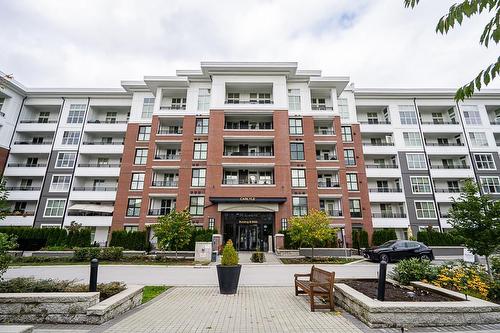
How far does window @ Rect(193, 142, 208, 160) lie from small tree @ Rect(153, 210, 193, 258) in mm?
10369

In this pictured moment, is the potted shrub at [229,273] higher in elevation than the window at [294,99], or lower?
lower

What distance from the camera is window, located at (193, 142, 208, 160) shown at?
2948 centimetres

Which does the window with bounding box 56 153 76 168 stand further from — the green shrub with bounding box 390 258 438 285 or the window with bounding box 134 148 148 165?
the green shrub with bounding box 390 258 438 285

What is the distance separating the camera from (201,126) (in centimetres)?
3066

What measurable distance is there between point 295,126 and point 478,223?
21.9 metres

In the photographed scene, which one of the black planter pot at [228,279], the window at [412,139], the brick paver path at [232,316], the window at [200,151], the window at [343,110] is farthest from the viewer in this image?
the window at [412,139]

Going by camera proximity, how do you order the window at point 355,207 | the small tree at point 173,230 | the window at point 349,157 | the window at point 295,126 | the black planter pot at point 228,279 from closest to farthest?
1. the black planter pot at point 228,279
2. the small tree at point 173,230
3. the window at point 355,207
4. the window at point 295,126
5. the window at point 349,157

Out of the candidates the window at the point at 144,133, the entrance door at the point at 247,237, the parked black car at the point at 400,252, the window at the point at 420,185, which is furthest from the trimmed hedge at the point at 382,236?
the window at the point at 144,133

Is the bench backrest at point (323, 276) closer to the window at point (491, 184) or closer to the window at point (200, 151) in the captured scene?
the window at point (200, 151)

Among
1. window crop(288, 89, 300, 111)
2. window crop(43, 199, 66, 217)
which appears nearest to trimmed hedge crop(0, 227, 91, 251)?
window crop(43, 199, 66, 217)

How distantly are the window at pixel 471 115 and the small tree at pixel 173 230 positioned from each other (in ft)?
127

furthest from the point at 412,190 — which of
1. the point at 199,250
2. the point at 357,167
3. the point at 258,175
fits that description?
the point at 199,250

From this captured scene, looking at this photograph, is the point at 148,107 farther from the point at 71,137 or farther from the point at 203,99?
the point at 71,137

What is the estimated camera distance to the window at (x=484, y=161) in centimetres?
3253
